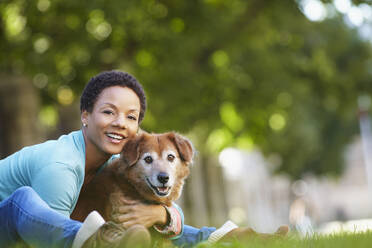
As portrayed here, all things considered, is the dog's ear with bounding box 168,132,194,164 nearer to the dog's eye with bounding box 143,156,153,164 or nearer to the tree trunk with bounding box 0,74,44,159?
the dog's eye with bounding box 143,156,153,164

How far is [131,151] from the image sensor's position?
4.02 metres

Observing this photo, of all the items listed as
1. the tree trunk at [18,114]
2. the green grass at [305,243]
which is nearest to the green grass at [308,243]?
the green grass at [305,243]

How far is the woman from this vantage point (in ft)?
11.2

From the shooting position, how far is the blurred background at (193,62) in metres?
12.9

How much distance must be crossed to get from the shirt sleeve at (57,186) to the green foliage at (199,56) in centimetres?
794

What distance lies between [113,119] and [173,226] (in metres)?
0.89

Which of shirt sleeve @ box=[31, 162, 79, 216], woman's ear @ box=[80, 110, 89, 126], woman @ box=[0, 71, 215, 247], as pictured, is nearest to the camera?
woman @ box=[0, 71, 215, 247]

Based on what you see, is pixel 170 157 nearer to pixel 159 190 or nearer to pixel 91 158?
pixel 159 190

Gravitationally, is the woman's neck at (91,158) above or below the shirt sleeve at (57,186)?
above

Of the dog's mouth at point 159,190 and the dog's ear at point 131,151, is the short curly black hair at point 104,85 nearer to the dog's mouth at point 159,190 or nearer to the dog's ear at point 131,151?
the dog's ear at point 131,151

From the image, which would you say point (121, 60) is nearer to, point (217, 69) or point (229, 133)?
point (217, 69)

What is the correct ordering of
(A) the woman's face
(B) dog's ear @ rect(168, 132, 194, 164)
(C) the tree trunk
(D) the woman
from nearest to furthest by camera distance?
(D) the woman
(B) dog's ear @ rect(168, 132, 194, 164)
(A) the woman's face
(C) the tree trunk

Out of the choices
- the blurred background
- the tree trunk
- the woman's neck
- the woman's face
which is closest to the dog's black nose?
the woman's face

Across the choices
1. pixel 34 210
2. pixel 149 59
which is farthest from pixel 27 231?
pixel 149 59
